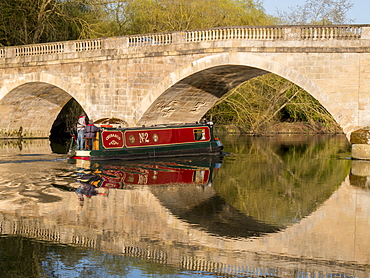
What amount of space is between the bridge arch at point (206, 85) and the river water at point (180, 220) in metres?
2.89

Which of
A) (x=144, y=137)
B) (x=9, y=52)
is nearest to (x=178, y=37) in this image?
(x=144, y=137)

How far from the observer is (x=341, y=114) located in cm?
1770

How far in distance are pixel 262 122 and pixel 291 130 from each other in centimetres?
386

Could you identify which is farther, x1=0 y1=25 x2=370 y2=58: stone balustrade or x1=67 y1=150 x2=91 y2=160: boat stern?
x1=0 y1=25 x2=370 y2=58: stone balustrade

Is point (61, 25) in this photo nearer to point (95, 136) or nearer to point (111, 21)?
point (111, 21)

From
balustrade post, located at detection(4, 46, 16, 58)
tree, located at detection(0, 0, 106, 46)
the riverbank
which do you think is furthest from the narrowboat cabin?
the riverbank

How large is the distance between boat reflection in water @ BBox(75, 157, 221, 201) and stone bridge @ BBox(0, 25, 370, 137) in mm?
3298

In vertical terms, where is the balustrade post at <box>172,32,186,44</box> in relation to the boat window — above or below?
above

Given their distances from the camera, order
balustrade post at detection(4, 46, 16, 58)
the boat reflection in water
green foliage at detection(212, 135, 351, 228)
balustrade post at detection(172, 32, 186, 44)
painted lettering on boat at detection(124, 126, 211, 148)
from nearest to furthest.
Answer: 1. green foliage at detection(212, 135, 351, 228)
2. the boat reflection in water
3. painted lettering on boat at detection(124, 126, 211, 148)
4. balustrade post at detection(172, 32, 186, 44)
5. balustrade post at detection(4, 46, 16, 58)

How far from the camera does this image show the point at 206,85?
21.9 meters

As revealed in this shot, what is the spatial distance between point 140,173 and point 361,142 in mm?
6682

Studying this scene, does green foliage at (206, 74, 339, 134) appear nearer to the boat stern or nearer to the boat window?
the boat window

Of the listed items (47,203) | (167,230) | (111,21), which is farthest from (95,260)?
(111,21)

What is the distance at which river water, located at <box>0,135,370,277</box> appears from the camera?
7.25 meters
